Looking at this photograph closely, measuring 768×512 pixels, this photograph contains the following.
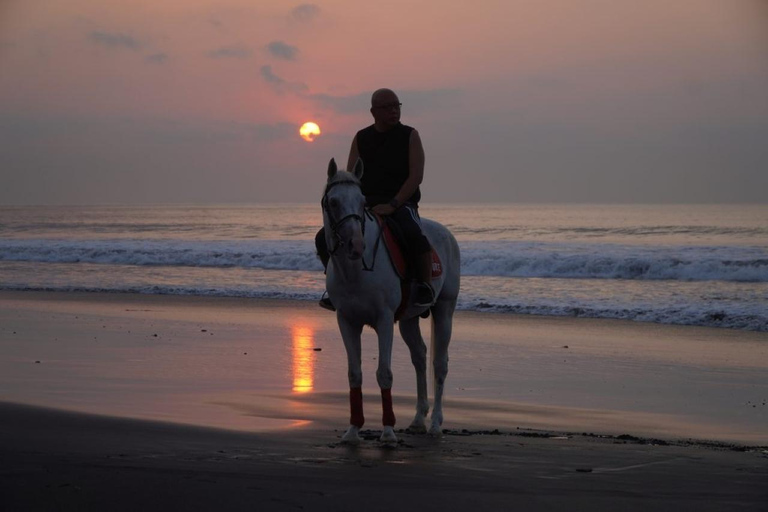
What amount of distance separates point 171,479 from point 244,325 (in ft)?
33.2

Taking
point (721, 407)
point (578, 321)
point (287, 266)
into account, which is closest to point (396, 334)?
point (578, 321)

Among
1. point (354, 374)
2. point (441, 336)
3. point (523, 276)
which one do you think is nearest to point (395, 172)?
point (441, 336)

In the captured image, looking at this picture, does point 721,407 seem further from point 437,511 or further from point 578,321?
point 578,321

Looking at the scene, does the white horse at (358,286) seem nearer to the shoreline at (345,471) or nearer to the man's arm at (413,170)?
the shoreline at (345,471)

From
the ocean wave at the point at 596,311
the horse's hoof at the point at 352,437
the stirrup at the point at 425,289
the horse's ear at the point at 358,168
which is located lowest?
the horse's hoof at the point at 352,437

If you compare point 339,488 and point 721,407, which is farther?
point 721,407

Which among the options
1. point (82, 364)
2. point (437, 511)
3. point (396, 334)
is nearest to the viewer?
point (437, 511)

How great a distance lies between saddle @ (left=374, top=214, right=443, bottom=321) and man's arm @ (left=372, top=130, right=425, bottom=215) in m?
0.13

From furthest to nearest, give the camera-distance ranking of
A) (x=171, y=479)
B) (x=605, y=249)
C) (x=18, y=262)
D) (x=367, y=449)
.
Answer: (x=605, y=249) < (x=18, y=262) < (x=367, y=449) < (x=171, y=479)

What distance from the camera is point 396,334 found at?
47.2 feet

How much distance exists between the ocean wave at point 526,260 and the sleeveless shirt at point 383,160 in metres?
19.2

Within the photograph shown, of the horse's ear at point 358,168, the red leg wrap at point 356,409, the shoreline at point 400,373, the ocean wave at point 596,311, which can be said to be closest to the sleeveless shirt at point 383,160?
the horse's ear at point 358,168

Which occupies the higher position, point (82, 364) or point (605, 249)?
point (605, 249)

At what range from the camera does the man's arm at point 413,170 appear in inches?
273
